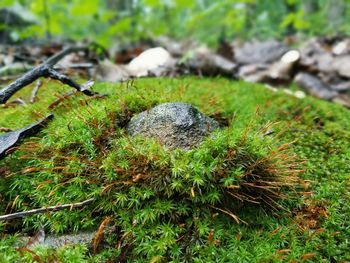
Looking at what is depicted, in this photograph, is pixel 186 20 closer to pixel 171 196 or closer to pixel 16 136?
pixel 16 136

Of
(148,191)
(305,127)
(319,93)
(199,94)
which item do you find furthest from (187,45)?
(148,191)

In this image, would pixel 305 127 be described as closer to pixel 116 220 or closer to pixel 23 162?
pixel 116 220

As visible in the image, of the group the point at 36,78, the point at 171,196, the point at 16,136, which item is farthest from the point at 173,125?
the point at 36,78

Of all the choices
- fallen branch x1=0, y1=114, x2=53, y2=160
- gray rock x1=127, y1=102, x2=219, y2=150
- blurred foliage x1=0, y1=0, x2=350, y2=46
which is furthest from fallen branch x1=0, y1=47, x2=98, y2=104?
blurred foliage x1=0, y1=0, x2=350, y2=46

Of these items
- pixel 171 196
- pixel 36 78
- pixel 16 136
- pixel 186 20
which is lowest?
pixel 186 20

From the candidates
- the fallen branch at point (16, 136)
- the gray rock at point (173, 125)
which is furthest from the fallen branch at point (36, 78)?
the gray rock at point (173, 125)

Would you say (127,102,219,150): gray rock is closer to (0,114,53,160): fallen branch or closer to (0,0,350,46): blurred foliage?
(0,114,53,160): fallen branch

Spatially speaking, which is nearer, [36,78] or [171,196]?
[171,196]
